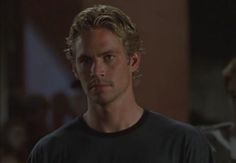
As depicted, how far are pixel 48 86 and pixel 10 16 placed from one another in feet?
0.90

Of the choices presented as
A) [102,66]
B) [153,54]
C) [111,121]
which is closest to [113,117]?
[111,121]

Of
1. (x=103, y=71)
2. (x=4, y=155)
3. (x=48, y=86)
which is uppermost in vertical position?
(x=103, y=71)

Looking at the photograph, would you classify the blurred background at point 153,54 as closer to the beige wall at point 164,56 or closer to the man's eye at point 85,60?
the beige wall at point 164,56

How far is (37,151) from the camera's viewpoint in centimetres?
142

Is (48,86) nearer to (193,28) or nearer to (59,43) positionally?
(59,43)

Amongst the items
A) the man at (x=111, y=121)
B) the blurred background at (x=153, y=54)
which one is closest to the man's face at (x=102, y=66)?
the man at (x=111, y=121)

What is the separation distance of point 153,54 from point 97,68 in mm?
987

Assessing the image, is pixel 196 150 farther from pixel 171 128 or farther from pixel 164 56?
pixel 164 56

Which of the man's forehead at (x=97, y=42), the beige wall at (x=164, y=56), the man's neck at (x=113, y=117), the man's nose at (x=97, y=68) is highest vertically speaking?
the man's forehead at (x=97, y=42)

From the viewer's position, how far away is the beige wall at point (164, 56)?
2.32 meters

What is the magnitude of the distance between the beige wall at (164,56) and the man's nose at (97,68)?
952 mm

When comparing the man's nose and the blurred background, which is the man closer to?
the man's nose

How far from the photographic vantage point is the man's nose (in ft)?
4.44

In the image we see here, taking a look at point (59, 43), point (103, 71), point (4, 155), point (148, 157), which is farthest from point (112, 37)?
point (4, 155)
